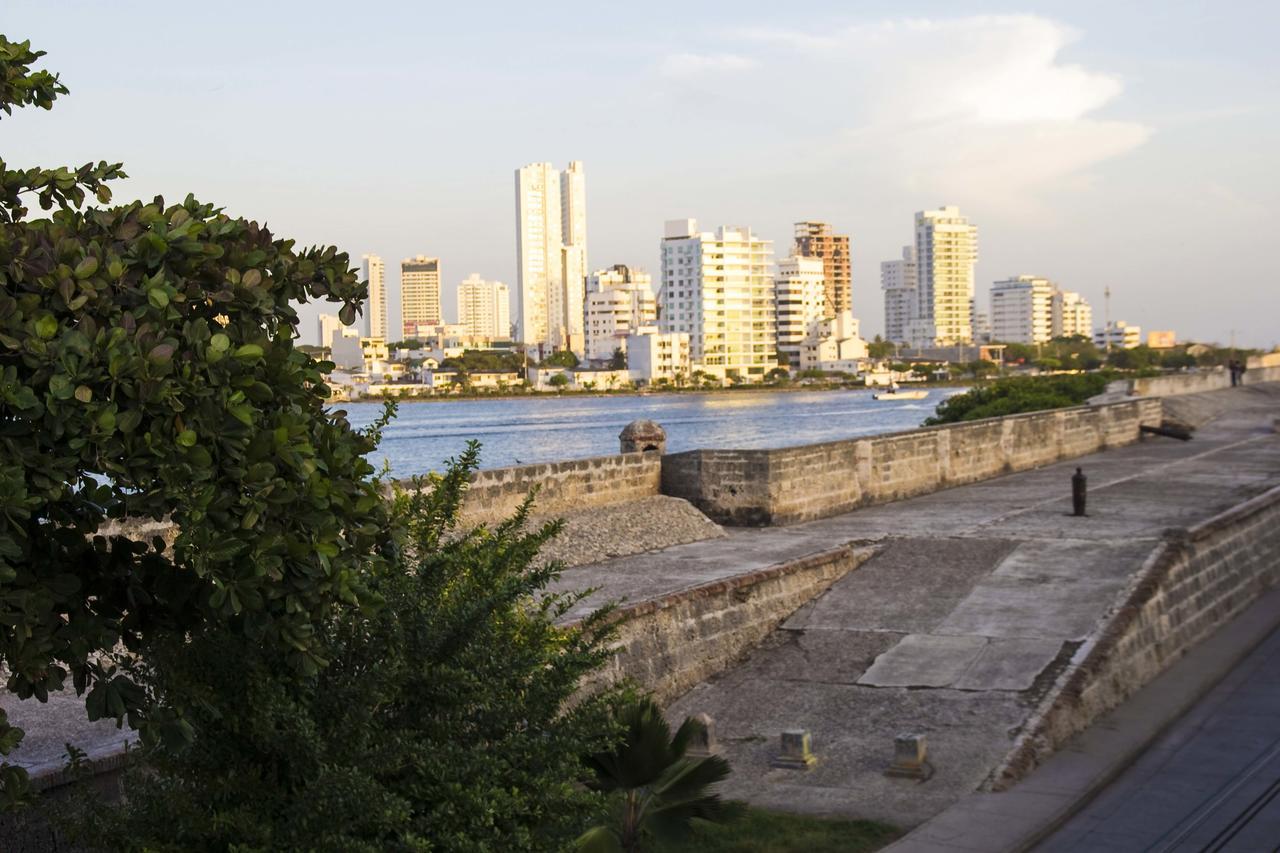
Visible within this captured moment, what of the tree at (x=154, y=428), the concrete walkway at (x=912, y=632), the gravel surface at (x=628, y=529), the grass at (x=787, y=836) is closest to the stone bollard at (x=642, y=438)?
the gravel surface at (x=628, y=529)

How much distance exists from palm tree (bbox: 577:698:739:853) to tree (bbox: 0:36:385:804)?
3170 millimetres

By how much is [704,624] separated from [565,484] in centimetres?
362

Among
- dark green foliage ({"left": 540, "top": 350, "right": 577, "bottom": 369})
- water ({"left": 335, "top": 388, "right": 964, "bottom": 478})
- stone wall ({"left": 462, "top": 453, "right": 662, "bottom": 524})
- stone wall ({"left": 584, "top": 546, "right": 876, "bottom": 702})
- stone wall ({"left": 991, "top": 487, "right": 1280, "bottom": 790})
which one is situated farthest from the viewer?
dark green foliage ({"left": 540, "top": 350, "right": 577, "bottom": 369})

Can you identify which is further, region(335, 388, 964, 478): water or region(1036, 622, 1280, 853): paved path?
region(335, 388, 964, 478): water

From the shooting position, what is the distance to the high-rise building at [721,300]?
182875 millimetres

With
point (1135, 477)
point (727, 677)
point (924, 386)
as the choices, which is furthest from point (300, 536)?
point (924, 386)

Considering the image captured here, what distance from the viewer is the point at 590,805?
6652 millimetres

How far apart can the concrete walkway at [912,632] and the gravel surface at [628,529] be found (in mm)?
315

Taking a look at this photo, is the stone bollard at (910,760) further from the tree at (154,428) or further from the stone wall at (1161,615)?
the tree at (154,428)

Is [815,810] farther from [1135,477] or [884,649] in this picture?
[1135,477]

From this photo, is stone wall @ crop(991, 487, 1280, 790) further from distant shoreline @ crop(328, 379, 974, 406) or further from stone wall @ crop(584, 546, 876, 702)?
distant shoreline @ crop(328, 379, 974, 406)

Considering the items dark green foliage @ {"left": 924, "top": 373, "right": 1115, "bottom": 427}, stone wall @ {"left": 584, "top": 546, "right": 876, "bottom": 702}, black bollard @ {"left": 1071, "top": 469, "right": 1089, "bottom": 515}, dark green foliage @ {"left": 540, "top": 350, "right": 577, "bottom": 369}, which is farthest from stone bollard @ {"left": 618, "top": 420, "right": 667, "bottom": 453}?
dark green foliage @ {"left": 540, "top": 350, "right": 577, "bottom": 369}

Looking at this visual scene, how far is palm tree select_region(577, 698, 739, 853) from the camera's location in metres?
8.09

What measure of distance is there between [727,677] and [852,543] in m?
4.02
